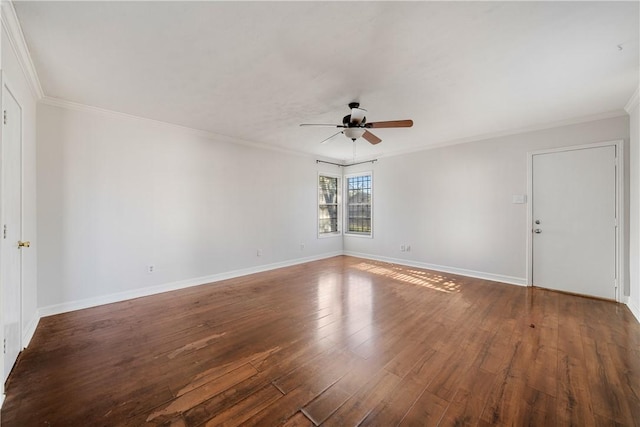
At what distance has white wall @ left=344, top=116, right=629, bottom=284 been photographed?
4.08m

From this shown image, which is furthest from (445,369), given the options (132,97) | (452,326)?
(132,97)

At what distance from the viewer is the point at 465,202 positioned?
185 inches

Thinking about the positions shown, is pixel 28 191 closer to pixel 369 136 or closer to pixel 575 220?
pixel 369 136

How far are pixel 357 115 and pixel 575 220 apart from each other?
364 centimetres

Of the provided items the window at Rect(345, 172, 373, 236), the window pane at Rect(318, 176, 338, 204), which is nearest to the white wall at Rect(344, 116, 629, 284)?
the window at Rect(345, 172, 373, 236)

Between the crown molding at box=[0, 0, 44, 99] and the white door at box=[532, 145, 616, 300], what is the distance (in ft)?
19.6

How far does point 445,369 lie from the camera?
1988 millimetres

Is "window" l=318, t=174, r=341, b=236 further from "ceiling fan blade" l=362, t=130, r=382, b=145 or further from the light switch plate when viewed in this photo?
the light switch plate

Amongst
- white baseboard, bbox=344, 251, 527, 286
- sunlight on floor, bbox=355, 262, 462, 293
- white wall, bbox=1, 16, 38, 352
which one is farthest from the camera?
white baseboard, bbox=344, 251, 527, 286

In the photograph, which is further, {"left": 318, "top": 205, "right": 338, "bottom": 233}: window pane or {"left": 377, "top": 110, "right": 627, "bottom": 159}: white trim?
{"left": 318, "top": 205, "right": 338, "bottom": 233}: window pane

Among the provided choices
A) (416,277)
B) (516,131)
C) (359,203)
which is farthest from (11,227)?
(516,131)

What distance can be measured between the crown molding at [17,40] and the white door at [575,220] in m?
5.97

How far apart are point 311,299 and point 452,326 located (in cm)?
174

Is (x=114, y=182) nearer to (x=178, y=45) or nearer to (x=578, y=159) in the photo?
(x=178, y=45)
